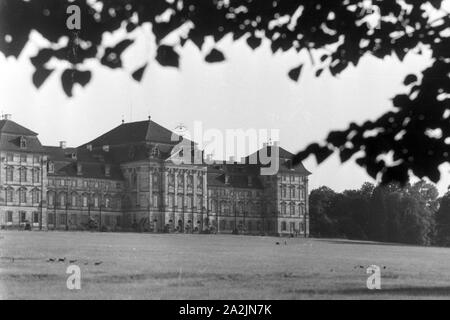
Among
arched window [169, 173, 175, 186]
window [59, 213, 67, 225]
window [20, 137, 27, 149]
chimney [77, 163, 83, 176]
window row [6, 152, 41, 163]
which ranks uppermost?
window [20, 137, 27, 149]

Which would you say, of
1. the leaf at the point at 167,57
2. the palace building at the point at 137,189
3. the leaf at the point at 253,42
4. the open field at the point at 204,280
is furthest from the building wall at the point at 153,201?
the leaf at the point at 167,57

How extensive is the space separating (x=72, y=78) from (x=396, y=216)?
47.7 m

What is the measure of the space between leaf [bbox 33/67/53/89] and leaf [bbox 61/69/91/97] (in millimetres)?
111

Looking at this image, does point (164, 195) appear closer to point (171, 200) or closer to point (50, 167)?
point (171, 200)

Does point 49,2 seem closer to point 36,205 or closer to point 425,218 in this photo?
point 425,218

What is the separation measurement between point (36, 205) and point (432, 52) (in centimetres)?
7323

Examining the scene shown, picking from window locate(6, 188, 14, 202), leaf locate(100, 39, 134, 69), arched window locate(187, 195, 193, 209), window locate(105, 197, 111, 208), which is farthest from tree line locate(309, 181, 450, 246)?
leaf locate(100, 39, 134, 69)

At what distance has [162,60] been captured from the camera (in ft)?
16.9

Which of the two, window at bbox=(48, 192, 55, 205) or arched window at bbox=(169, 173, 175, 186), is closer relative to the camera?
window at bbox=(48, 192, 55, 205)

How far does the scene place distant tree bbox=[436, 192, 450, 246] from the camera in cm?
5184

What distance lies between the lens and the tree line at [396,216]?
5038 centimetres

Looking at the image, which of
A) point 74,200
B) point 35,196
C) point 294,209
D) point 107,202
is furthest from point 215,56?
point 107,202

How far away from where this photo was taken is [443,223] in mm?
58875

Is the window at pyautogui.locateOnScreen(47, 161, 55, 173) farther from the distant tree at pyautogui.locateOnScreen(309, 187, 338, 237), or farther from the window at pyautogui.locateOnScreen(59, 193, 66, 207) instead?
the distant tree at pyautogui.locateOnScreen(309, 187, 338, 237)
